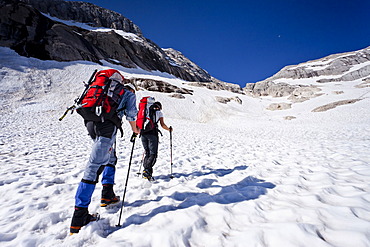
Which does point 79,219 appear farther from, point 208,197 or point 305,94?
point 305,94

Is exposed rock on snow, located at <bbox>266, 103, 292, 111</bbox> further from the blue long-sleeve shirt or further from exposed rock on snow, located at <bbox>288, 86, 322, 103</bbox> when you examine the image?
the blue long-sleeve shirt

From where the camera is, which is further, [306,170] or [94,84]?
[306,170]

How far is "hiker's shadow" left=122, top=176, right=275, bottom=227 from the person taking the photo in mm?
2780

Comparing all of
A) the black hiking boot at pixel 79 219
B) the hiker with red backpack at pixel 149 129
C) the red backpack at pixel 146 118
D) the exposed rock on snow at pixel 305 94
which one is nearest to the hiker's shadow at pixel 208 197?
the black hiking boot at pixel 79 219

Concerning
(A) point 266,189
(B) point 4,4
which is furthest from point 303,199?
(B) point 4,4

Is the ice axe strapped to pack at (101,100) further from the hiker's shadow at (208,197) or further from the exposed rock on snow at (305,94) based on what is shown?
the exposed rock on snow at (305,94)

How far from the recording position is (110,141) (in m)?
2.85

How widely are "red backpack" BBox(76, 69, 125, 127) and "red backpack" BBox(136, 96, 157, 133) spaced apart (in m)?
1.71

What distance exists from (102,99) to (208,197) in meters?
2.91

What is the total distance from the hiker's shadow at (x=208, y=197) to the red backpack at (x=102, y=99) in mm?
1749

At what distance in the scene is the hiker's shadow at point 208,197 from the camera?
2780 mm

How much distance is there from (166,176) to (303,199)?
11.6 feet

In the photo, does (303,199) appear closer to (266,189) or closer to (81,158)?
(266,189)

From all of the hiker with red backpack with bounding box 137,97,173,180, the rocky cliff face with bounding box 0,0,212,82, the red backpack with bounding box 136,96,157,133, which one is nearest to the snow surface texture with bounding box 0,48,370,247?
the hiker with red backpack with bounding box 137,97,173,180
